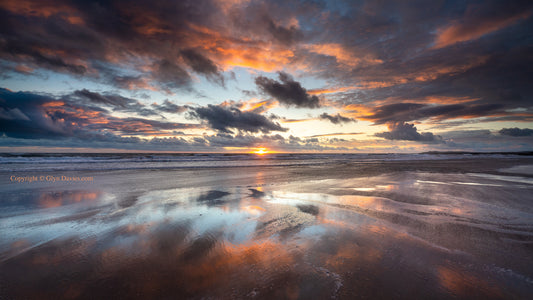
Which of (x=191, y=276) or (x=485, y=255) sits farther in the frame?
(x=485, y=255)

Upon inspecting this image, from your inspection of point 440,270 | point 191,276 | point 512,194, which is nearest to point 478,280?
point 440,270

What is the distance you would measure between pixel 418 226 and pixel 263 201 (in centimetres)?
440

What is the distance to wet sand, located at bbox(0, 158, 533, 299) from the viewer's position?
8.42 feet

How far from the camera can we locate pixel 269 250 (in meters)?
3.59

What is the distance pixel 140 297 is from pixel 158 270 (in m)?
0.55

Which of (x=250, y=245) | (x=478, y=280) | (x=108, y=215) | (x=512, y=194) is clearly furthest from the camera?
(x=512, y=194)

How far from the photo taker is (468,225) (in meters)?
4.73

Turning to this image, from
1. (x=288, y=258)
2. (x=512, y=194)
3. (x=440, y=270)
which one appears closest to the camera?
(x=440, y=270)

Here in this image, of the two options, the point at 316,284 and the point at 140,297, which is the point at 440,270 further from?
the point at 140,297

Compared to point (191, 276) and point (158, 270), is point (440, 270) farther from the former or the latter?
point (158, 270)

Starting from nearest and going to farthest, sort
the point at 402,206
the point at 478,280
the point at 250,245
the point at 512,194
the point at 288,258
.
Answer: the point at 478,280, the point at 288,258, the point at 250,245, the point at 402,206, the point at 512,194

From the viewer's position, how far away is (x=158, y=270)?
9.85 ft

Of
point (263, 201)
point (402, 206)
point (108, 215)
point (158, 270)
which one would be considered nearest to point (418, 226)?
point (402, 206)

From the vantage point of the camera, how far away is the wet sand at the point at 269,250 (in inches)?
101
